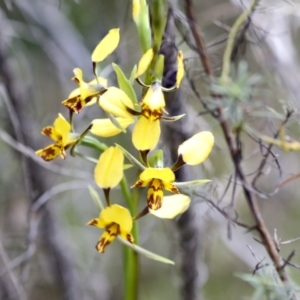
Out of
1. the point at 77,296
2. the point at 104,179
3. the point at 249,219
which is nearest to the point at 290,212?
the point at 249,219

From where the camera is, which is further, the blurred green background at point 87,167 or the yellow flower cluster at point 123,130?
the blurred green background at point 87,167

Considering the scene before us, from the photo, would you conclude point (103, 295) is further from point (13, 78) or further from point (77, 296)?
point (13, 78)

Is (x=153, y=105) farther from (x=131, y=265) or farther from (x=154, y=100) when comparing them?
(x=131, y=265)

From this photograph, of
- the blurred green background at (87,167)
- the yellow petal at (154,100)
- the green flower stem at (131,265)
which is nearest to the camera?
the yellow petal at (154,100)

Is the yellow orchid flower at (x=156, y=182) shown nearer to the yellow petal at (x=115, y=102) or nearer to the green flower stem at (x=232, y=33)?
the yellow petal at (x=115, y=102)

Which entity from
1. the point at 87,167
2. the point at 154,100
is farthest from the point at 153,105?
the point at 87,167

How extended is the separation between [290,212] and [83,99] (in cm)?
115

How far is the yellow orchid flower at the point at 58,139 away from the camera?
1.34 ft

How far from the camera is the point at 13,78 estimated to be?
0.87 meters

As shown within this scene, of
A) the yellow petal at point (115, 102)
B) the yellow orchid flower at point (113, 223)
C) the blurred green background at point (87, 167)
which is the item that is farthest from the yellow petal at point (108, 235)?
the blurred green background at point (87, 167)

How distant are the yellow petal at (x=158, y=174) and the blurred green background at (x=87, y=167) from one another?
0.25 metres

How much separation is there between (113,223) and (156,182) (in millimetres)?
71

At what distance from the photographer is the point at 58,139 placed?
42cm

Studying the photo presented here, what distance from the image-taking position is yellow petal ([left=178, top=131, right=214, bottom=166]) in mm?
382
